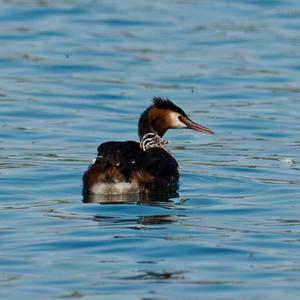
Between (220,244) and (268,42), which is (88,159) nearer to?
(220,244)

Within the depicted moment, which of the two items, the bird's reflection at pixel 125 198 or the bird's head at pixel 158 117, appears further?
the bird's head at pixel 158 117

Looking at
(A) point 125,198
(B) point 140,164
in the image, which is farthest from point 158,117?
(A) point 125,198

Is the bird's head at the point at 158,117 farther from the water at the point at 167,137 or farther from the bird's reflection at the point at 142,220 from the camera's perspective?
the bird's reflection at the point at 142,220

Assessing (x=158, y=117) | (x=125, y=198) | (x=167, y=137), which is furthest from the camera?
(x=167, y=137)

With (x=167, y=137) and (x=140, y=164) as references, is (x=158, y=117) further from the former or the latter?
(x=167, y=137)

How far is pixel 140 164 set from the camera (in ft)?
37.0

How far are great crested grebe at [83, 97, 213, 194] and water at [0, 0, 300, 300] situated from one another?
0.24 m

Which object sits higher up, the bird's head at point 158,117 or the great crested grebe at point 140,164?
the bird's head at point 158,117

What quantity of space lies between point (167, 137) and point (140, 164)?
355 centimetres

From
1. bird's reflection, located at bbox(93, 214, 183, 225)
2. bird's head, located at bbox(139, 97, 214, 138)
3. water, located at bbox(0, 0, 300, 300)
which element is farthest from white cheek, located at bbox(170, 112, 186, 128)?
bird's reflection, located at bbox(93, 214, 183, 225)

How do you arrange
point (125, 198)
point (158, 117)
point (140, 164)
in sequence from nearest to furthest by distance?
point (125, 198), point (140, 164), point (158, 117)

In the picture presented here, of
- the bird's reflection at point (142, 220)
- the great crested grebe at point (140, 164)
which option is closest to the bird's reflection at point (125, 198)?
the great crested grebe at point (140, 164)

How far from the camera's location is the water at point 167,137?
28.0ft

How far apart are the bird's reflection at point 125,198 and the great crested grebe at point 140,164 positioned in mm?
38
